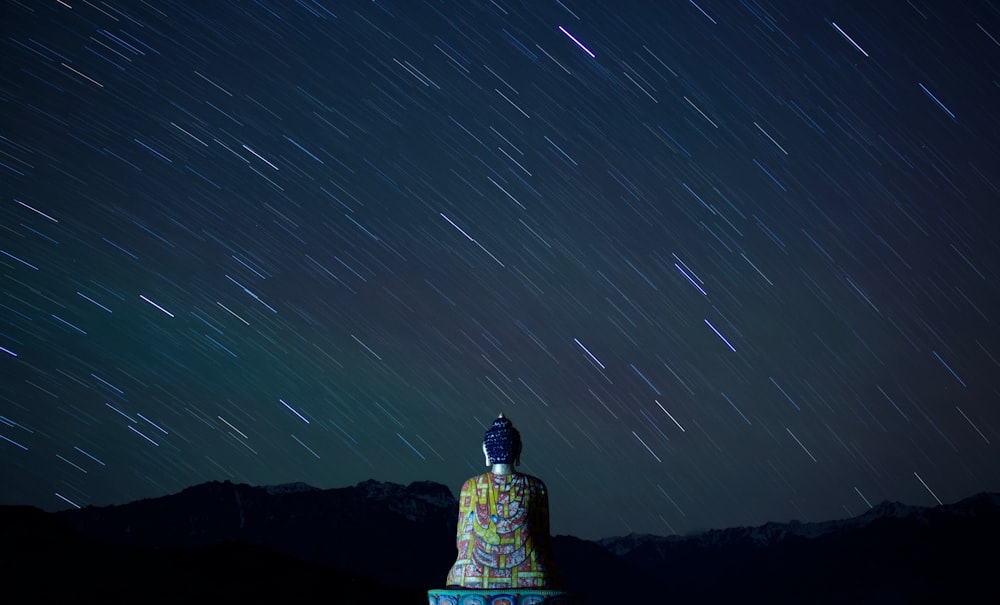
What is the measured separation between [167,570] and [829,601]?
82.2 metres

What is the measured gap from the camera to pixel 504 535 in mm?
11953

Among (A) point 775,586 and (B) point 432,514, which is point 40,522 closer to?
(B) point 432,514

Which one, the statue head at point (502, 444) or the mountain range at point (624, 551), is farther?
the mountain range at point (624, 551)

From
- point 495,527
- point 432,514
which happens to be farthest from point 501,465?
point 432,514

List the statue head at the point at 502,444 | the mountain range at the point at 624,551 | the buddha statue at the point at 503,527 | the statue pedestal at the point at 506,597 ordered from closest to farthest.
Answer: the statue pedestal at the point at 506,597, the buddha statue at the point at 503,527, the statue head at the point at 502,444, the mountain range at the point at 624,551

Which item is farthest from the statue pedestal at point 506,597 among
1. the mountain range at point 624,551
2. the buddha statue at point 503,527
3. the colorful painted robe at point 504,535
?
the mountain range at point 624,551

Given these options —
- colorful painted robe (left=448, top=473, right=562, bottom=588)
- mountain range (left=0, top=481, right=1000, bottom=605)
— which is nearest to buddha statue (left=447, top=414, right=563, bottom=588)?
colorful painted robe (left=448, top=473, right=562, bottom=588)

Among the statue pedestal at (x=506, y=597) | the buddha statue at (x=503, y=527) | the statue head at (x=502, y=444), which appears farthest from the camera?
the statue head at (x=502, y=444)

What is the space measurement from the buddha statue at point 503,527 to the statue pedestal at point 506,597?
8 cm

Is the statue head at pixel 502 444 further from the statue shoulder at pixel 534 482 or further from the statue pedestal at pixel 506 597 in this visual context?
the statue pedestal at pixel 506 597

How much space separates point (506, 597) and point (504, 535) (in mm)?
986

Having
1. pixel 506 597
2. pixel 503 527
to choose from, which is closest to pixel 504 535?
pixel 503 527

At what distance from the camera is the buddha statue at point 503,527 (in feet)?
38.2

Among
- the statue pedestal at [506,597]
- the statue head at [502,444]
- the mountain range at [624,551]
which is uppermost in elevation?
the mountain range at [624,551]
